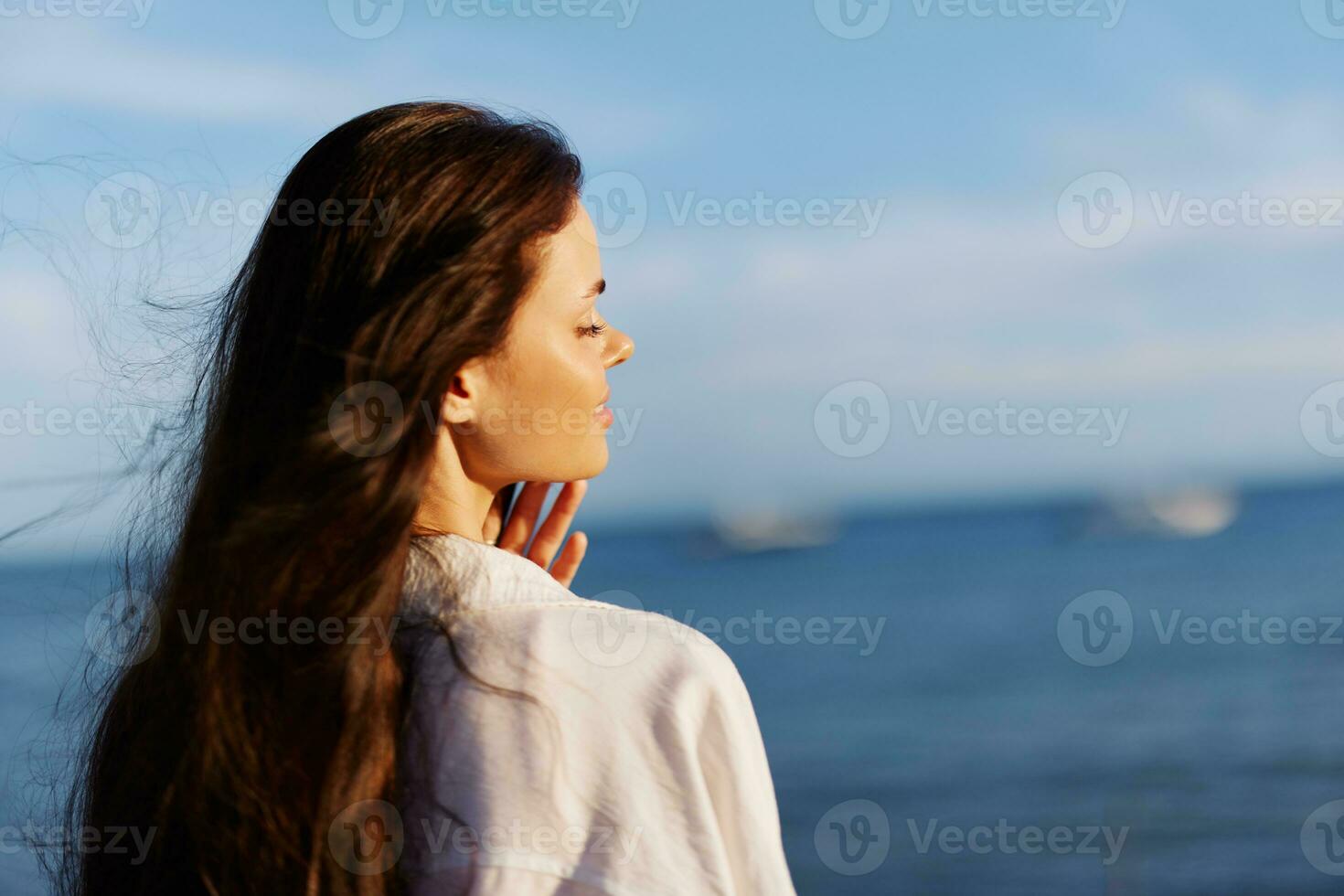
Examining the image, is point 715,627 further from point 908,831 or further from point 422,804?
point 422,804

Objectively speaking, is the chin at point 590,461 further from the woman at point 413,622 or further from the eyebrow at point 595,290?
the eyebrow at point 595,290

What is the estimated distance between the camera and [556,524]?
2291 mm

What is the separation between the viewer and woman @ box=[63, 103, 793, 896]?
154cm

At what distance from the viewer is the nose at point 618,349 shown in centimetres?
199

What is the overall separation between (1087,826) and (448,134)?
8.24 metres

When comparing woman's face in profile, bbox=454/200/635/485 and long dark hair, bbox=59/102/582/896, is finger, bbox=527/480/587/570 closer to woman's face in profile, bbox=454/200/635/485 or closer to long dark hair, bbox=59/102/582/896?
woman's face in profile, bbox=454/200/635/485

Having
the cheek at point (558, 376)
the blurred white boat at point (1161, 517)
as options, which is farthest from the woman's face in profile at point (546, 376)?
the blurred white boat at point (1161, 517)

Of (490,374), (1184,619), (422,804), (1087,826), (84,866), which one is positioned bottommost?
(84,866)

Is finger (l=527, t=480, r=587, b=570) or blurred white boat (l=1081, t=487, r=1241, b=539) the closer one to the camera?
finger (l=527, t=480, r=587, b=570)

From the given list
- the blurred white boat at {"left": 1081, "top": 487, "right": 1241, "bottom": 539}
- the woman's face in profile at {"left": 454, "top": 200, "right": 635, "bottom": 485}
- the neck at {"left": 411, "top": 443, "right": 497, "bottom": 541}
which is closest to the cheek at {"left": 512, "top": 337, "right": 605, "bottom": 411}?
the woman's face in profile at {"left": 454, "top": 200, "right": 635, "bottom": 485}

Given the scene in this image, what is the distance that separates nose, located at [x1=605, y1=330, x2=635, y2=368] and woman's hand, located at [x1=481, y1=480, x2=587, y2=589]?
0.99 ft

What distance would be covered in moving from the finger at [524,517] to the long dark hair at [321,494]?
55 cm

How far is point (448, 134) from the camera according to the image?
69.6 inches

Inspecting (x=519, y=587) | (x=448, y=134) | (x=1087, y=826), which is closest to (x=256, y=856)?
(x=519, y=587)
